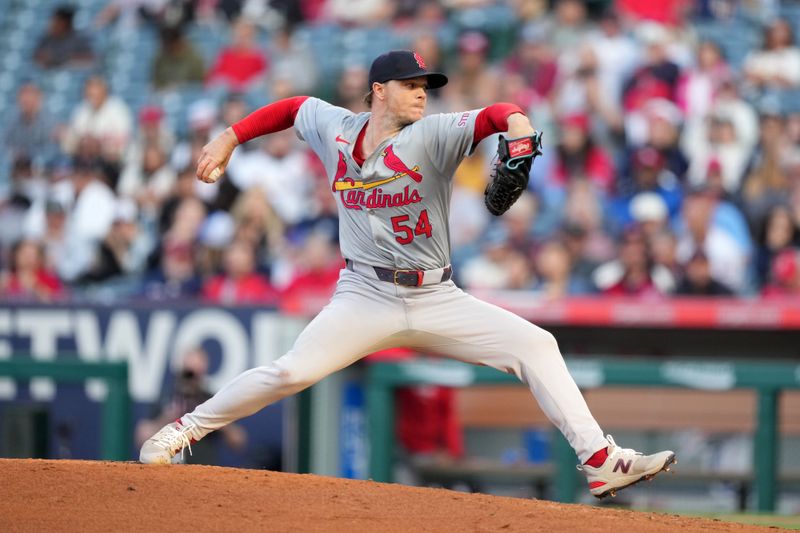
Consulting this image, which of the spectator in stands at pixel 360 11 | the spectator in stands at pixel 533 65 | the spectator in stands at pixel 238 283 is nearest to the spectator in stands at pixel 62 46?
the spectator in stands at pixel 360 11

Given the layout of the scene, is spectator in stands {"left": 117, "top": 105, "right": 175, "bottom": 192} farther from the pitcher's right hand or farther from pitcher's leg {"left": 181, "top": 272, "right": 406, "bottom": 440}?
pitcher's leg {"left": 181, "top": 272, "right": 406, "bottom": 440}

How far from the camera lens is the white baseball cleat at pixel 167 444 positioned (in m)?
5.04

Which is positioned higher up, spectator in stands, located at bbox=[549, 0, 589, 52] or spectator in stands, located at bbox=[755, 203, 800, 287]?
spectator in stands, located at bbox=[549, 0, 589, 52]

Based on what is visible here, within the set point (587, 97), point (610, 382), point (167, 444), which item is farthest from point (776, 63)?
point (167, 444)

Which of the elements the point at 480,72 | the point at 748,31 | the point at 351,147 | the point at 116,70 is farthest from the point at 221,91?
the point at 351,147

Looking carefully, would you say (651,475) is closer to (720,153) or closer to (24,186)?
(720,153)

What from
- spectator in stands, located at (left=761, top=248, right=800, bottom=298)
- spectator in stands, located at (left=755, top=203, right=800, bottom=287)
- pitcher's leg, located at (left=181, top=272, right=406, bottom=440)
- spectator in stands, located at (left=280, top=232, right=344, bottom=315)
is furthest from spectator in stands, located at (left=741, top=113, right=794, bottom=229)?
pitcher's leg, located at (left=181, top=272, right=406, bottom=440)

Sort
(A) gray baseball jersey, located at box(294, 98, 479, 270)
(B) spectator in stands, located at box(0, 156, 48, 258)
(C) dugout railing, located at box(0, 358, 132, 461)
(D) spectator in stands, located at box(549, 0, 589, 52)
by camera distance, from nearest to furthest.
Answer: (A) gray baseball jersey, located at box(294, 98, 479, 270)
(C) dugout railing, located at box(0, 358, 132, 461)
(D) spectator in stands, located at box(549, 0, 589, 52)
(B) spectator in stands, located at box(0, 156, 48, 258)

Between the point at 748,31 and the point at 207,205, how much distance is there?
15.4 ft

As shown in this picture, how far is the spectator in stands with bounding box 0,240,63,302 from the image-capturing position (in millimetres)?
10422

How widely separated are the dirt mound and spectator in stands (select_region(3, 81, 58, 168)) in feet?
26.1

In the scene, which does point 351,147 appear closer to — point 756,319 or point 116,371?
point 116,371

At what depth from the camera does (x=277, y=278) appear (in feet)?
33.3

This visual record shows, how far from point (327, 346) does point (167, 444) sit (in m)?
0.76
